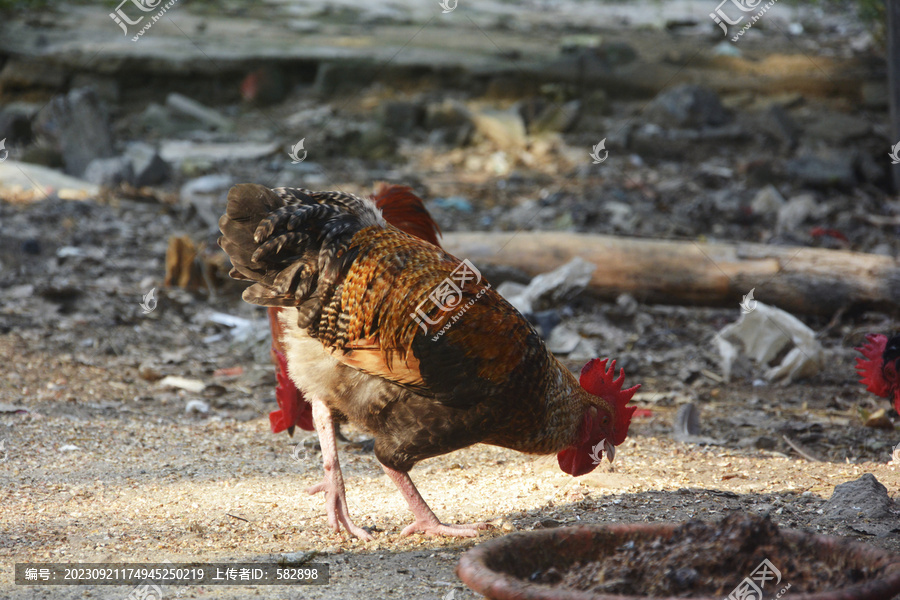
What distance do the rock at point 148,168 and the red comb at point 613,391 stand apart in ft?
26.2

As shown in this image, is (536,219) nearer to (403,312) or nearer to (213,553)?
(403,312)

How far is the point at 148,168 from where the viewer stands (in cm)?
1041

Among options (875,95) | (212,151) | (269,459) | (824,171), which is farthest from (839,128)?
(269,459)

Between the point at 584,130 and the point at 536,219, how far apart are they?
3.80 m

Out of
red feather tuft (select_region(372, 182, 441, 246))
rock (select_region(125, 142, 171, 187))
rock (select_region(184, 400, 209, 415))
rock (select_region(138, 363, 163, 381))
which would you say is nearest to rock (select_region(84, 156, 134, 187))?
rock (select_region(125, 142, 171, 187))

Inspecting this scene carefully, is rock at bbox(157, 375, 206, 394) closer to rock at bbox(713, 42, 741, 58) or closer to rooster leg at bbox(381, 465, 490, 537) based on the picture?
rooster leg at bbox(381, 465, 490, 537)

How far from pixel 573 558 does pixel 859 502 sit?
170 cm

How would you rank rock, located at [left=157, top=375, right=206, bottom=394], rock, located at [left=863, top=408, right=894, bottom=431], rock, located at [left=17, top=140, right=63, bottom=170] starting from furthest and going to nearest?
rock, located at [left=17, top=140, right=63, bottom=170] < rock, located at [left=157, top=375, right=206, bottom=394] < rock, located at [left=863, top=408, right=894, bottom=431]

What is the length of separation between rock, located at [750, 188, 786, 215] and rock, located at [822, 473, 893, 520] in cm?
616

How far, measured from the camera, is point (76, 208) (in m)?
9.12

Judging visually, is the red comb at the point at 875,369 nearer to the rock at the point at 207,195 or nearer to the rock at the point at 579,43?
the rock at the point at 207,195

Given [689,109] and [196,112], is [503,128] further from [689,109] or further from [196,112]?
[196,112]

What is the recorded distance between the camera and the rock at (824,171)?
9.96 m

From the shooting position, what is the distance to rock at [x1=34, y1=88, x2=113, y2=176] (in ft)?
34.5
